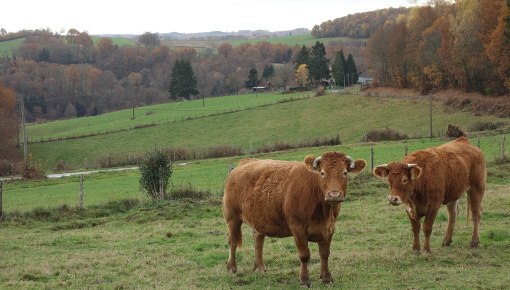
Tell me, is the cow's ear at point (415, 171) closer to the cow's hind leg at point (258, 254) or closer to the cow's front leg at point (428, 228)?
the cow's front leg at point (428, 228)

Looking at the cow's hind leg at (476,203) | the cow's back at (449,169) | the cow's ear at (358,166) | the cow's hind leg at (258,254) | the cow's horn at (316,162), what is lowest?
the cow's hind leg at (258,254)

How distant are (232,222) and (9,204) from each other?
20546mm

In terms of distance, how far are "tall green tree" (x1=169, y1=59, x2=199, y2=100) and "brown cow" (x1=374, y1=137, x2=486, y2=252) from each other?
113347 mm

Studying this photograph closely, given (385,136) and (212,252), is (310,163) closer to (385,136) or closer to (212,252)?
(212,252)

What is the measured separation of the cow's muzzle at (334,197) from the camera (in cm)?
848

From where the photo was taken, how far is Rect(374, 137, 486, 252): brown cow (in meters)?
10.8

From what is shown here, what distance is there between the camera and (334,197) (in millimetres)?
8477

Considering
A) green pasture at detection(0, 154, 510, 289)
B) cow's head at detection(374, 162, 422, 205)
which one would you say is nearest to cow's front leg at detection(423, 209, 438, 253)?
green pasture at detection(0, 154, 510, 289)

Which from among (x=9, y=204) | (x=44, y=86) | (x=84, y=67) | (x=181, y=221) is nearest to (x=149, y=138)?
(x=9, y=204)

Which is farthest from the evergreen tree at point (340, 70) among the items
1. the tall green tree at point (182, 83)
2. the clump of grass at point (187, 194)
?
the clump of grass at point (187, 194)

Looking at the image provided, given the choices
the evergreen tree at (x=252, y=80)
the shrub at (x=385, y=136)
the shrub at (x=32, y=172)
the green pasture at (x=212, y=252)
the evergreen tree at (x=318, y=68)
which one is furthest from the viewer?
the evergreen tree at (x=252, y=80)

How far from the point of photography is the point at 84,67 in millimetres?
154625

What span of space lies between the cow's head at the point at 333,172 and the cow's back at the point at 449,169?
2.98 meters

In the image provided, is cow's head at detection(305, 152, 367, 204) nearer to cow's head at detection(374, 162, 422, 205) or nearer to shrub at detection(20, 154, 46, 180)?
cow's head at detection(374, 162, 422, 205)
